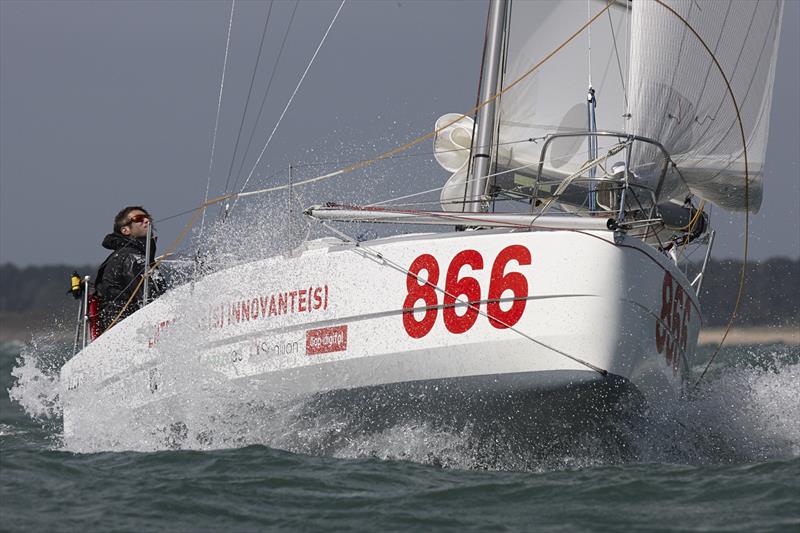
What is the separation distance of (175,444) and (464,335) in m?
1.91

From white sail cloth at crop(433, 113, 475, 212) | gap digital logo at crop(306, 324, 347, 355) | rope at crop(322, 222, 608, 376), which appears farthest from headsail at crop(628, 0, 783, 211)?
white sail cloth at crop(433, 113, 475, 212)

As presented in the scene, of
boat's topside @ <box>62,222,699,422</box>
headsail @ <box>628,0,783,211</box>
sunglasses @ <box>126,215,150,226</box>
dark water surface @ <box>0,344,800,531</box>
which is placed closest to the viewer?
dark water surface @ <box>0,344,800,531</box>

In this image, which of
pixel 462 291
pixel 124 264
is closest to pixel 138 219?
pixel 124 264

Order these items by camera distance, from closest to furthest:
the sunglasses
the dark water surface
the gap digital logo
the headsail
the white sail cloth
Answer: the dark water surface < the gap digital logo < the headsail < the sunglasses < the white sail cloth

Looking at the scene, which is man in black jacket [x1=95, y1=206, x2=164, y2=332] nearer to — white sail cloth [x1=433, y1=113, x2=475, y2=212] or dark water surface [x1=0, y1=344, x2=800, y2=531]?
dark water surface [x1=0, y1=344, x2=800, y2=531]

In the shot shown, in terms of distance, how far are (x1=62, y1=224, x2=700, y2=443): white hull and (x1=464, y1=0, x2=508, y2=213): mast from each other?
95cm

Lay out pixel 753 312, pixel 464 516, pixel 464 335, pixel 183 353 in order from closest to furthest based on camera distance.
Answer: pixel 464 516
pixel 464 335
pixel 183 353
pixel 753 312

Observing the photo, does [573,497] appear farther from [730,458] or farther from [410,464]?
[730,458]

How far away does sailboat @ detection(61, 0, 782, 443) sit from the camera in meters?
5.42

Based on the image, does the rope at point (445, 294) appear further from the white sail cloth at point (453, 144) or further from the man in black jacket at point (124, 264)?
the white sail cloth at point (453, 144)

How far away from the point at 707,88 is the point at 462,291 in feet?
7.50

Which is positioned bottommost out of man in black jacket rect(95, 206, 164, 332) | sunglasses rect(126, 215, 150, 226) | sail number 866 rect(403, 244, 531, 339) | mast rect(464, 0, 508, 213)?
sail number 866 rect(403, 244, 531, 339)

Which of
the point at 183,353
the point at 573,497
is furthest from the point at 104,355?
the point at 573,497

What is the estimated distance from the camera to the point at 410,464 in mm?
5680
